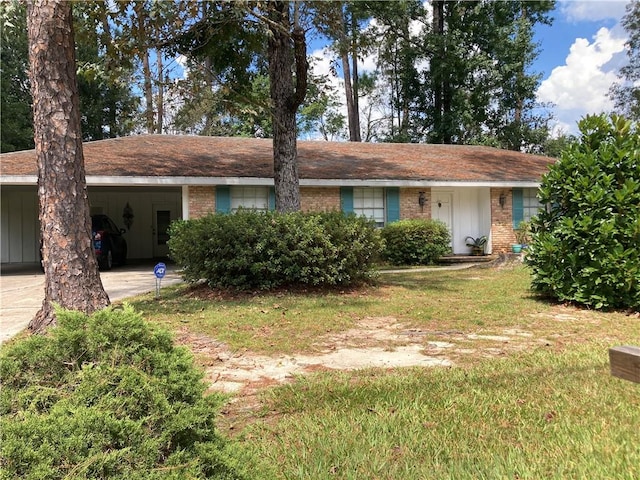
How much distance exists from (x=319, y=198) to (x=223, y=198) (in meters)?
3.04

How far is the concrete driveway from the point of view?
6622 millimetres

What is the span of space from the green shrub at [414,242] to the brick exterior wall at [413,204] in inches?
49.0

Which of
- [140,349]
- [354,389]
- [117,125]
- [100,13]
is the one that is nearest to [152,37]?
[100,13]

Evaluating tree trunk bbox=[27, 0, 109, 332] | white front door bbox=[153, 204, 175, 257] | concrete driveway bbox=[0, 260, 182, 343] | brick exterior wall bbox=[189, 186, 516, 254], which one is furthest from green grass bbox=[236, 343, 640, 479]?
white front door bbox=[153, 204, 175, 257]

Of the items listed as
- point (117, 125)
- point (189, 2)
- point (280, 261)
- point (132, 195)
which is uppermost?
point (117, 125)

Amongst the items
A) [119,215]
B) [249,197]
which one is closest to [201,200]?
[249,197]

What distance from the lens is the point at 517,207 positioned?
17.1m

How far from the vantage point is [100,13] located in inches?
347

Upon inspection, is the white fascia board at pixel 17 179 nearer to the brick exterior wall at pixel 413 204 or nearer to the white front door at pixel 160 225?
the white front door at pixel 160 225

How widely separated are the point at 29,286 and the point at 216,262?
558 centimetres

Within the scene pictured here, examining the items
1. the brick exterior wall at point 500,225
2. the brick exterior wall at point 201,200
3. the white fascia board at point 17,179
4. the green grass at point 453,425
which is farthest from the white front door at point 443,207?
the green grass at point 453,425

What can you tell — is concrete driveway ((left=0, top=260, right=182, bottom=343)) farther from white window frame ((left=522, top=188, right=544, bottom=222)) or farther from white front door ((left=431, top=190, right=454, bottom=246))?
white window frame ((left=522, top=188, right=544, bottom=222))

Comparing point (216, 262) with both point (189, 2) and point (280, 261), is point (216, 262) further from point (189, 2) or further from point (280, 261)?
point (189, 2)

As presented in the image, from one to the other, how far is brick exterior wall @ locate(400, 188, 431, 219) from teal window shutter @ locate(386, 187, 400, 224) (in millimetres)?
199
